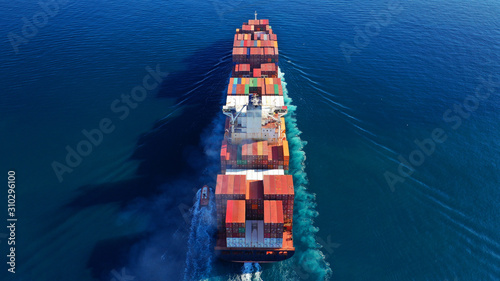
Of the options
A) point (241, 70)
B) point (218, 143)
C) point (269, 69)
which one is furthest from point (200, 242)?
point (269, 69)

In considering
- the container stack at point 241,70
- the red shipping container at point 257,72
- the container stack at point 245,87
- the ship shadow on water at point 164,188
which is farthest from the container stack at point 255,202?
the container stack at point 241,70

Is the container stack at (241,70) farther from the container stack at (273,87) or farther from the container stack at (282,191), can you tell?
the container stack at (282,191)

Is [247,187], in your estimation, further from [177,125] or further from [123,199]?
[177,125]

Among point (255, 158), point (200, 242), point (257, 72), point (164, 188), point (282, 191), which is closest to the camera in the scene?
point (282, 191)

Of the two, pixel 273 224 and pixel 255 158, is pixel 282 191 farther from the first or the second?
pixel 255 158

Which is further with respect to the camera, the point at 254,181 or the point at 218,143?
the point at 218,143

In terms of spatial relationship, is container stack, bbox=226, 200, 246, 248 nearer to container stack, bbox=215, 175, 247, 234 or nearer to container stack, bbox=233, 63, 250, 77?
container stack, bbox=215, 175, 247, 234

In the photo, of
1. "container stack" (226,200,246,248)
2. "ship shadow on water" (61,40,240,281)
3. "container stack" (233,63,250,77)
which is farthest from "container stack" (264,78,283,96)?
"container stack" (226,200,246,248)

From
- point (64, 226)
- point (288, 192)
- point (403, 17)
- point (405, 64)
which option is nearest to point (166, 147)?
point (64, 226)
